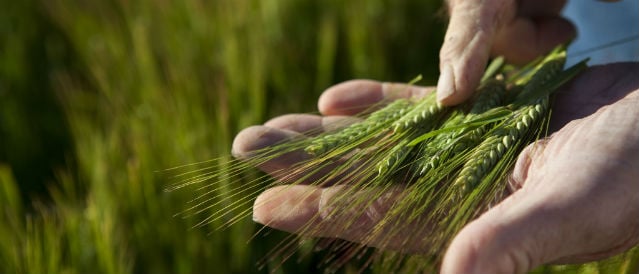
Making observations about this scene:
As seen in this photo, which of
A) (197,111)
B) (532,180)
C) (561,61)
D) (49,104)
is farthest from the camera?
(49,104)

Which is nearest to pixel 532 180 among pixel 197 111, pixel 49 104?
pixel 197 111

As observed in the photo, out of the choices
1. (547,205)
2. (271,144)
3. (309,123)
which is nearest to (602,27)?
(309,123)

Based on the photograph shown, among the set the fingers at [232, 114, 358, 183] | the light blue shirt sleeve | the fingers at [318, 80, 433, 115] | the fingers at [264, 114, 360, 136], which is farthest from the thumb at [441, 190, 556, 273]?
the light blue shirt sleeve

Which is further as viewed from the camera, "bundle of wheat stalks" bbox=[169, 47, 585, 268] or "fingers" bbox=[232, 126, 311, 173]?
"fingers" bbox=[232, 126, 311, 173]

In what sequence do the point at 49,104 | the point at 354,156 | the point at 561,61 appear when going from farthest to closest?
the point at 49,104, the point at 561,61, the point at 354,156

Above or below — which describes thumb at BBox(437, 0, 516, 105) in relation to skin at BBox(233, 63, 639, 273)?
above

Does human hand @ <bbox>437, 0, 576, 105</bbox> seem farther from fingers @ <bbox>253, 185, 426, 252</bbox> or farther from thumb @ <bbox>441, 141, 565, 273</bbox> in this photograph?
thumb @ <bbox>441, 141, 565, 273</bbox>

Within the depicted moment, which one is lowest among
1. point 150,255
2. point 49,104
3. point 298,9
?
point 150,255

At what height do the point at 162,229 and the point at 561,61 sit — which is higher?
the point at 561,61

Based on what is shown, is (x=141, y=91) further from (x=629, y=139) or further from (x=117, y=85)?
(x=629, y=139)
